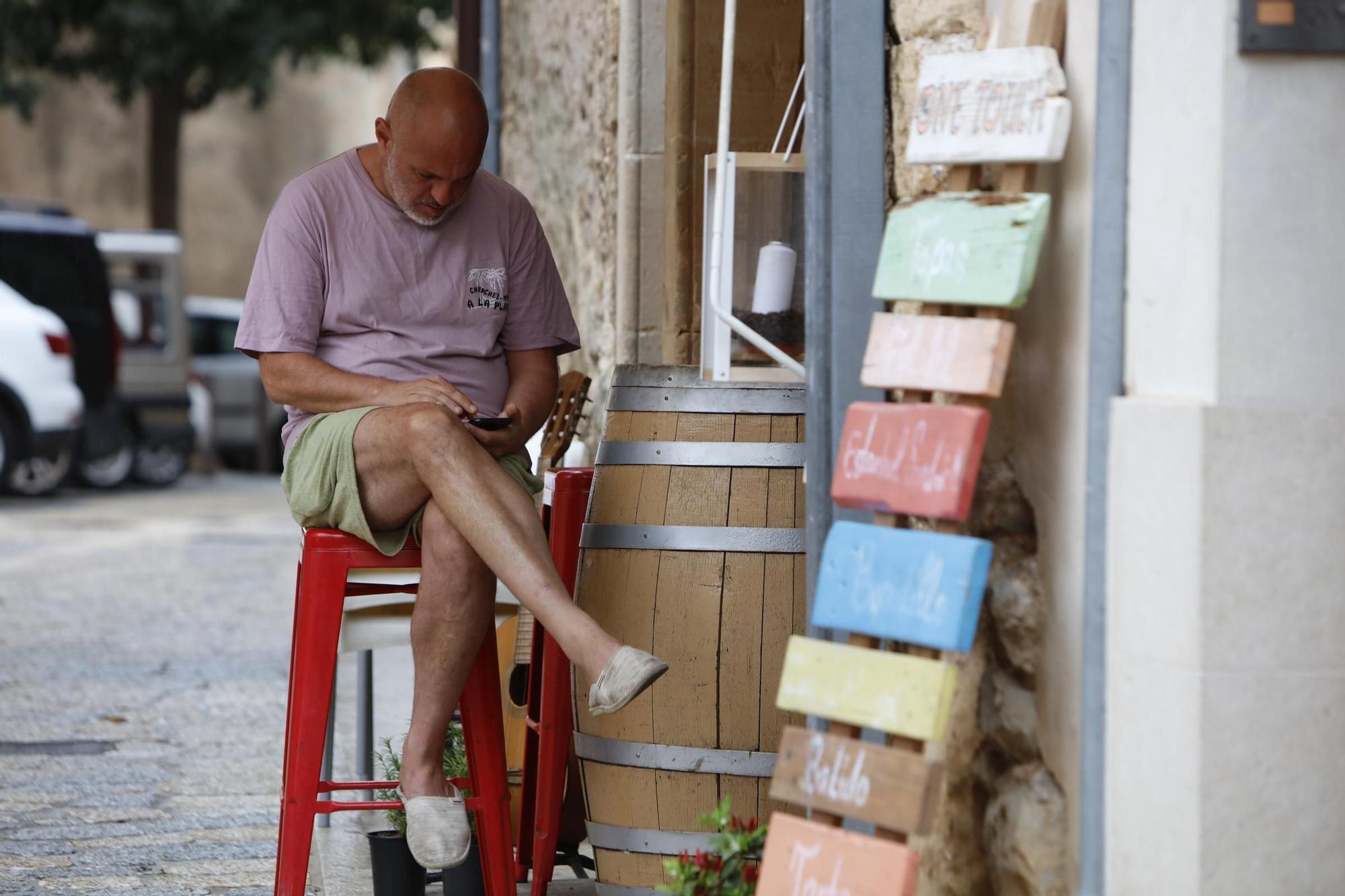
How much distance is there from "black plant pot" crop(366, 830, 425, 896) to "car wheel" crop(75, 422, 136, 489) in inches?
438

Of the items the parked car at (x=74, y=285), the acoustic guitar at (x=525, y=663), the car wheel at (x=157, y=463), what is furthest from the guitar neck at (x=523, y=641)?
the car wheel at (x=157, y=463)

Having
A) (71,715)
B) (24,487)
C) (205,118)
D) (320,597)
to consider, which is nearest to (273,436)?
(24,487)

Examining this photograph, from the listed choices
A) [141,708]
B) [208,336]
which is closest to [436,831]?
[141,708]

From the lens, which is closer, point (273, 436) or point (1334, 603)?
point (1334, 603)

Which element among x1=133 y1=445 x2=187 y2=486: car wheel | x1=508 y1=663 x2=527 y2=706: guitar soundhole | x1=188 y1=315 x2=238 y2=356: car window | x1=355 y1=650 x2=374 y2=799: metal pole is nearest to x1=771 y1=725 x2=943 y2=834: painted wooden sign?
x1=508 y1=663 x2=527 y2=706: guitar soundhole

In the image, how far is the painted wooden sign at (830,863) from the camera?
205 cm

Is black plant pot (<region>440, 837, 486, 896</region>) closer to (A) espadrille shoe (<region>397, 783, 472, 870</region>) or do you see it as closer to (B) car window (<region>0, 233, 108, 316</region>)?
(A) espadrille shoe (<region>397, 783, 472, 870</region>)

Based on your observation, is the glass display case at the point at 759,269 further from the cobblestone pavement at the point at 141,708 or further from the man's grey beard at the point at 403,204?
the cobblestone pavement at the point at 141,708

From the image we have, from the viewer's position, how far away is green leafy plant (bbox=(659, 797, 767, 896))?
2.49 m

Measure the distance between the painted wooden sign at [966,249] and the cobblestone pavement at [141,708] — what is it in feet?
5.99

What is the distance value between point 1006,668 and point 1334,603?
0.49m

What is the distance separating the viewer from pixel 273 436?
16844 millimetres

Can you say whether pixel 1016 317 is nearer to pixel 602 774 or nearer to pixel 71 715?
pixel 602 774

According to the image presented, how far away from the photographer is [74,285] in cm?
1300
